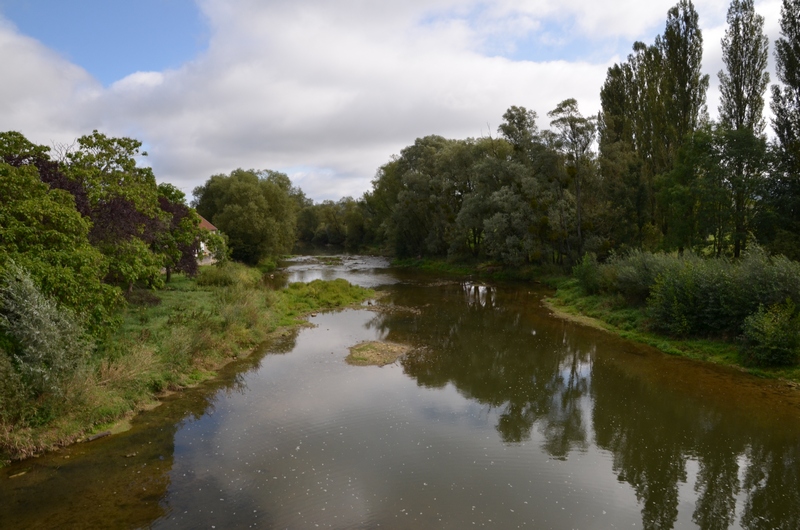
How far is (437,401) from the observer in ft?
48.8

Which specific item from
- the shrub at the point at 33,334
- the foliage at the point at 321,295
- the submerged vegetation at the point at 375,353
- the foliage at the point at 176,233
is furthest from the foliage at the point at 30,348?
the foliage at the point at 321,295

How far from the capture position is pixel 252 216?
157 ft

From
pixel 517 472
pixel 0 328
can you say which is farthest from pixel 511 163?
pixel 0 328

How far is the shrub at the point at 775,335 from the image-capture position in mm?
15992

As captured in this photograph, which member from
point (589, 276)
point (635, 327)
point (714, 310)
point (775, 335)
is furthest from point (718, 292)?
point (589, 276)

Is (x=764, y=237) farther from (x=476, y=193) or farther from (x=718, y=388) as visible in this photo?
(x=476, y=193)

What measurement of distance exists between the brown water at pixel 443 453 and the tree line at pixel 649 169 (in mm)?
12668

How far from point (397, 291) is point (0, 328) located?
27.3 m

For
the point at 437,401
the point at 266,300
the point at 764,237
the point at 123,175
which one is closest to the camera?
the point at 437,401

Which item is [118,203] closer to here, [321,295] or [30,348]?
[30,348]

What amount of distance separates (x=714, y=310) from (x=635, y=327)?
12.7ft

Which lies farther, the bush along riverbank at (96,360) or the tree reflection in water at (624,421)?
the bush along riverbank at (96,360)

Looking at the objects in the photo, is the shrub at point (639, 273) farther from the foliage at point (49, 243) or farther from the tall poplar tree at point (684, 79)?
the foliage at point (49, 243)

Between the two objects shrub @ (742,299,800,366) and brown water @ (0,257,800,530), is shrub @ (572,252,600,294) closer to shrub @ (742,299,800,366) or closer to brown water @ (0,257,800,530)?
brown water @ (0,257,800,530)
